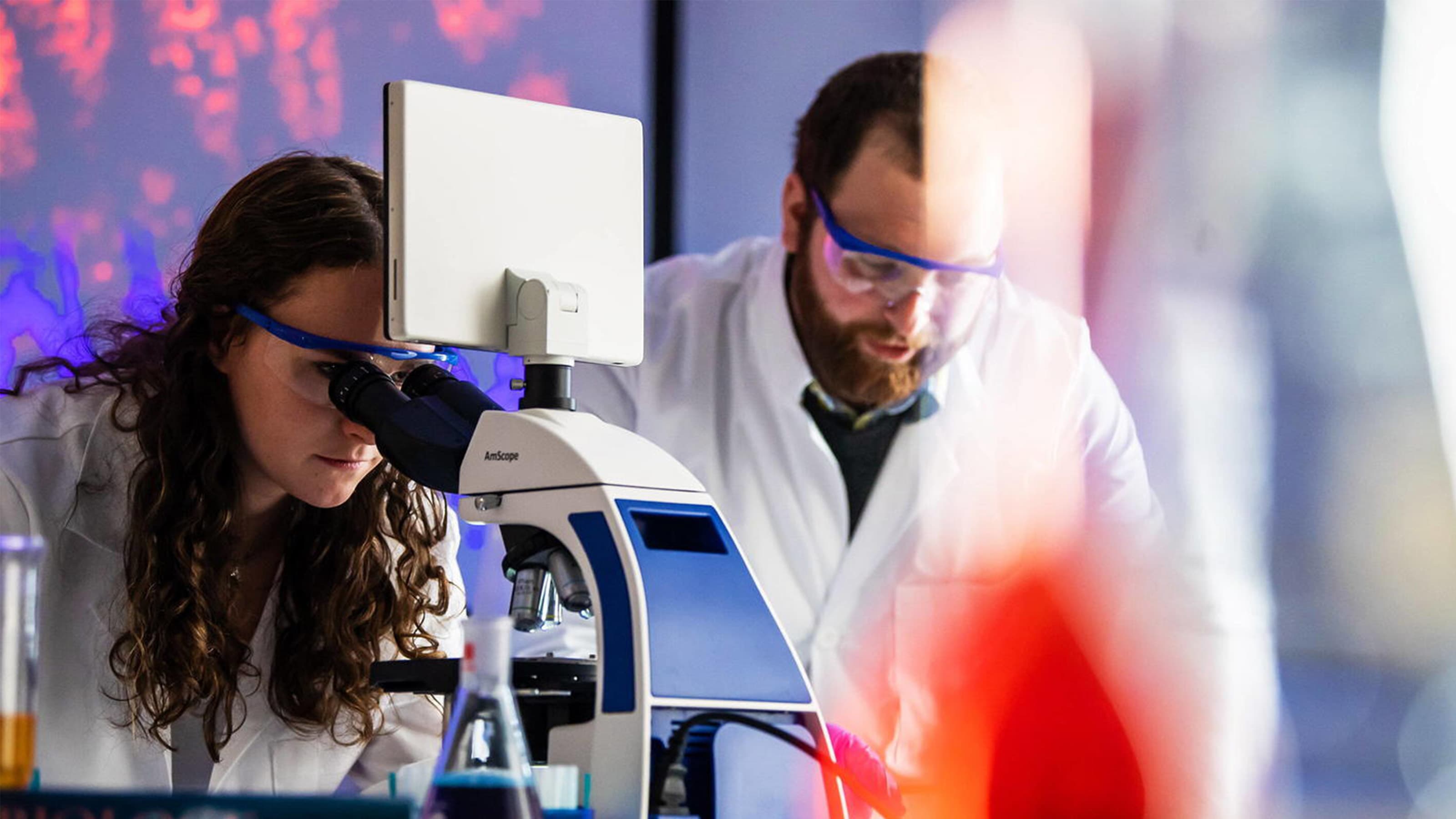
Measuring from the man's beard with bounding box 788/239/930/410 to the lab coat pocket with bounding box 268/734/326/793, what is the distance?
1.18m

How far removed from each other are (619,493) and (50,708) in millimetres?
869

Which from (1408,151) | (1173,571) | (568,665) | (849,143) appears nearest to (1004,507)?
(1173,571)

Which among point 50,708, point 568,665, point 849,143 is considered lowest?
point 50,708

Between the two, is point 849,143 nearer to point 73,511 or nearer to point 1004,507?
point 1004,507

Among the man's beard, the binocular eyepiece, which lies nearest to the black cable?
the binocular eyepiece

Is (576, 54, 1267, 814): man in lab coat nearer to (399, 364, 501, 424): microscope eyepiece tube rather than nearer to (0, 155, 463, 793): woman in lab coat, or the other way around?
(0, 155, 463, 793): woman in lab coat

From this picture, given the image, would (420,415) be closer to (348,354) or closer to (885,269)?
(348,354)

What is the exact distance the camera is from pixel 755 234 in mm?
2711

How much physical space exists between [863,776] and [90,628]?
942mm

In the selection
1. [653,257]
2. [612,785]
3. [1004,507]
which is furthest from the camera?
[653,257]

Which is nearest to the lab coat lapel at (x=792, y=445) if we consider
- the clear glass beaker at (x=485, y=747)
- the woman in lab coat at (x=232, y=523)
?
the woman in lab coat at (x=232, y=523)

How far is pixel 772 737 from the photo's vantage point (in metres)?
1.03

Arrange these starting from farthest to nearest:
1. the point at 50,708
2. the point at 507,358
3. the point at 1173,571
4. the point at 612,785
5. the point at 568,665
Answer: the point at 507,358
the point at 1173,571
the point at 50,708
the point at 568,665
the point at 612,785

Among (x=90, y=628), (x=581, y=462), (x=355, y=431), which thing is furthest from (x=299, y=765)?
(x=581, y=462)
